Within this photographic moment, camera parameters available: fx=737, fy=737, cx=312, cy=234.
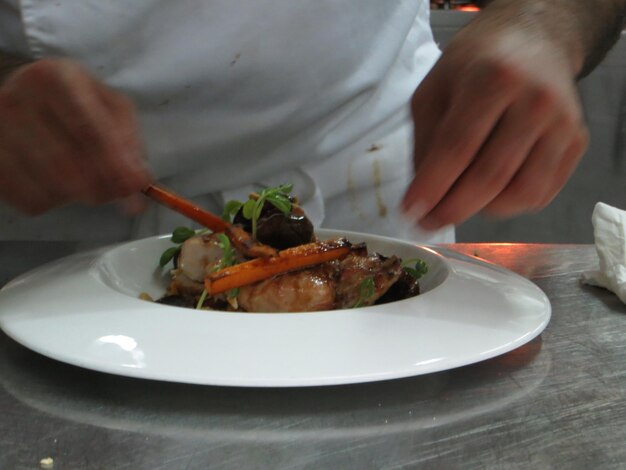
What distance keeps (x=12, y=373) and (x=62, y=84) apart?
31 cm

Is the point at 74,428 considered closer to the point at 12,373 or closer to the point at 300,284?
the point at 12,373

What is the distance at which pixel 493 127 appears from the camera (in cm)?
70

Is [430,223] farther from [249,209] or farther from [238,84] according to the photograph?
[238,84]

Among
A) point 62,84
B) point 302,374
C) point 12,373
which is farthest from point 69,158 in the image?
Result: point 302,374

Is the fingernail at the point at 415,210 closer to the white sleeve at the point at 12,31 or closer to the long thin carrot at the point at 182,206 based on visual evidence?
the long thin carrot at the point at 182,206

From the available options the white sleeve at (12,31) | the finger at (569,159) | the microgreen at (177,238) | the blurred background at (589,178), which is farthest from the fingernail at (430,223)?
the blurred background at (589,178)

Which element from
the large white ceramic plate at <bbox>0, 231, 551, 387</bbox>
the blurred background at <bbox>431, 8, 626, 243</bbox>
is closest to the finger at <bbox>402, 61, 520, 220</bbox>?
the large white ceramic plate at <bbox>0, 231, 551, 387</bbox>

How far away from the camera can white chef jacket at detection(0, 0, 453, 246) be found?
1.06 metres

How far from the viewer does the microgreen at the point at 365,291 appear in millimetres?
797

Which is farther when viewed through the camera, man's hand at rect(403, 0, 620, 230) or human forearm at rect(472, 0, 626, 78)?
human forearm at rect(472, 0, 626, 78)

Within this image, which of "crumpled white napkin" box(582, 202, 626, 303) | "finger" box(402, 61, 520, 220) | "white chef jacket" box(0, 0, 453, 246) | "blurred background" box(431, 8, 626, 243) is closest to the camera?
"finger" box(402, 61, 520, 220)

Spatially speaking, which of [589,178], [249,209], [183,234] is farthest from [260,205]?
[589,178]

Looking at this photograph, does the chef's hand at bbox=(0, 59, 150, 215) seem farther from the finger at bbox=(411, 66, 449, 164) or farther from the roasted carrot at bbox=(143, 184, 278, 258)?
the finger at bbox=(411, 66, 449, 164)

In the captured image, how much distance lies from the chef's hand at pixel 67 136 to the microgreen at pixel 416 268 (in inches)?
13.2
